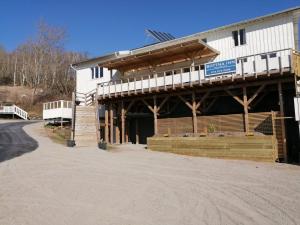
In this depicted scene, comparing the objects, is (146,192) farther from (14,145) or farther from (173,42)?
(173,42)

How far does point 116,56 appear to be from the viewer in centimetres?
2948

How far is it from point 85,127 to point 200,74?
1017 centimetres

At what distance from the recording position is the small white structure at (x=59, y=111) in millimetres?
33031

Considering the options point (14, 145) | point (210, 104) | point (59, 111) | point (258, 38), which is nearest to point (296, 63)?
point (258, 38)

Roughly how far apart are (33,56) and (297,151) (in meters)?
59.8

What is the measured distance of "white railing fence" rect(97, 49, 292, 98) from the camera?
18.2m

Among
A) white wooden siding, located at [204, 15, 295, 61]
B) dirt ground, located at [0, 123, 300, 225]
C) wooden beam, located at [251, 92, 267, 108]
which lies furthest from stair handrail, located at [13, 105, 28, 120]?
wooden beam, located at [251, 92, 267, 108]

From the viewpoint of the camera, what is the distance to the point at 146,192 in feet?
32.4

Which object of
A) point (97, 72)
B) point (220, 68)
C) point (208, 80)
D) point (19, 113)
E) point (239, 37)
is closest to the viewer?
point (220, 68)

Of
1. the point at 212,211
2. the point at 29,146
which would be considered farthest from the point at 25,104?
the point at 212,211

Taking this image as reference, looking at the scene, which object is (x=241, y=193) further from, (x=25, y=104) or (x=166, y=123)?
(x=25, y=104)

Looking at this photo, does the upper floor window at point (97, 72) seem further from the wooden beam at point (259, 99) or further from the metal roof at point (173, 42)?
the wooden beam at point (259, 99)

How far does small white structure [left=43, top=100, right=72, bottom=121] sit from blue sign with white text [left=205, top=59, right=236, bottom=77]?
1708cm

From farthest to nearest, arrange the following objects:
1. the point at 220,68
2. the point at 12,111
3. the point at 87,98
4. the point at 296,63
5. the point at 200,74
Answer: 1. the point at 12,111
2. the point at 87,98
3. the point at 200,74
4. the point at 220,68
5. the point at 296,63
